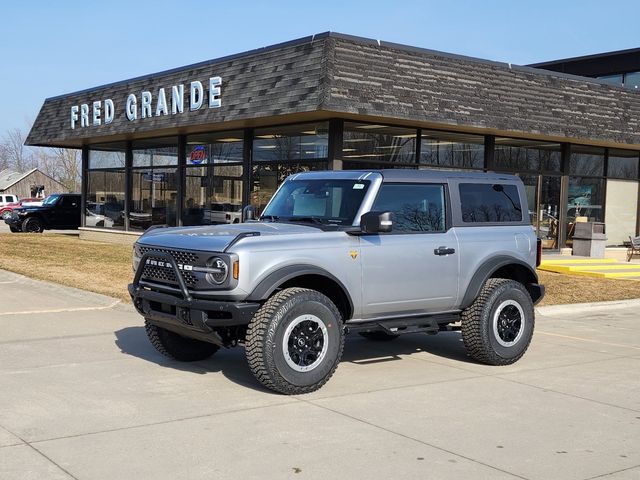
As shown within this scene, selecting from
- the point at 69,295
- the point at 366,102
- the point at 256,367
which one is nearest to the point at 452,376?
the point at 256,367

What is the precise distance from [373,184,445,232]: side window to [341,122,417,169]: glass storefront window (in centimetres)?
902

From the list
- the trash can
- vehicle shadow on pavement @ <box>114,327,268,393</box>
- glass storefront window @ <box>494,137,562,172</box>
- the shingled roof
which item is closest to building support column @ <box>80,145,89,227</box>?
the shingled roof

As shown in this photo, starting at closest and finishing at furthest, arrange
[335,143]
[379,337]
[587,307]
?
[379,337], [587,307], [335,143]

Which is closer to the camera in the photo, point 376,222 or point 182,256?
point 182,256

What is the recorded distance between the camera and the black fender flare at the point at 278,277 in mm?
6438

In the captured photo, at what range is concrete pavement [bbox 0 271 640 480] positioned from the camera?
488 centimetres

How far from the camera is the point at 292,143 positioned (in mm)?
18000

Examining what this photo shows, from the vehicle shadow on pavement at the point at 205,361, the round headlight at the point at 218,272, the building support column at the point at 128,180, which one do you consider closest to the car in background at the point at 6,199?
the building support column at the point at 128,180

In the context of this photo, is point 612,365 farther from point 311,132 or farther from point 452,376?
point 311,132

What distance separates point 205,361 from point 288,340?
173 cm

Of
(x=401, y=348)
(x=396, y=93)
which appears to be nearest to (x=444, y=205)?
(x=401, y=348)

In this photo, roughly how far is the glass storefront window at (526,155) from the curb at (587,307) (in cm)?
661

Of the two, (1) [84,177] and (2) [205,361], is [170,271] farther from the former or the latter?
(1) [84,177]

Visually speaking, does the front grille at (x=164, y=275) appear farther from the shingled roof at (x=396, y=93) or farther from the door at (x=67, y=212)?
the door at (x=67, y=212)
